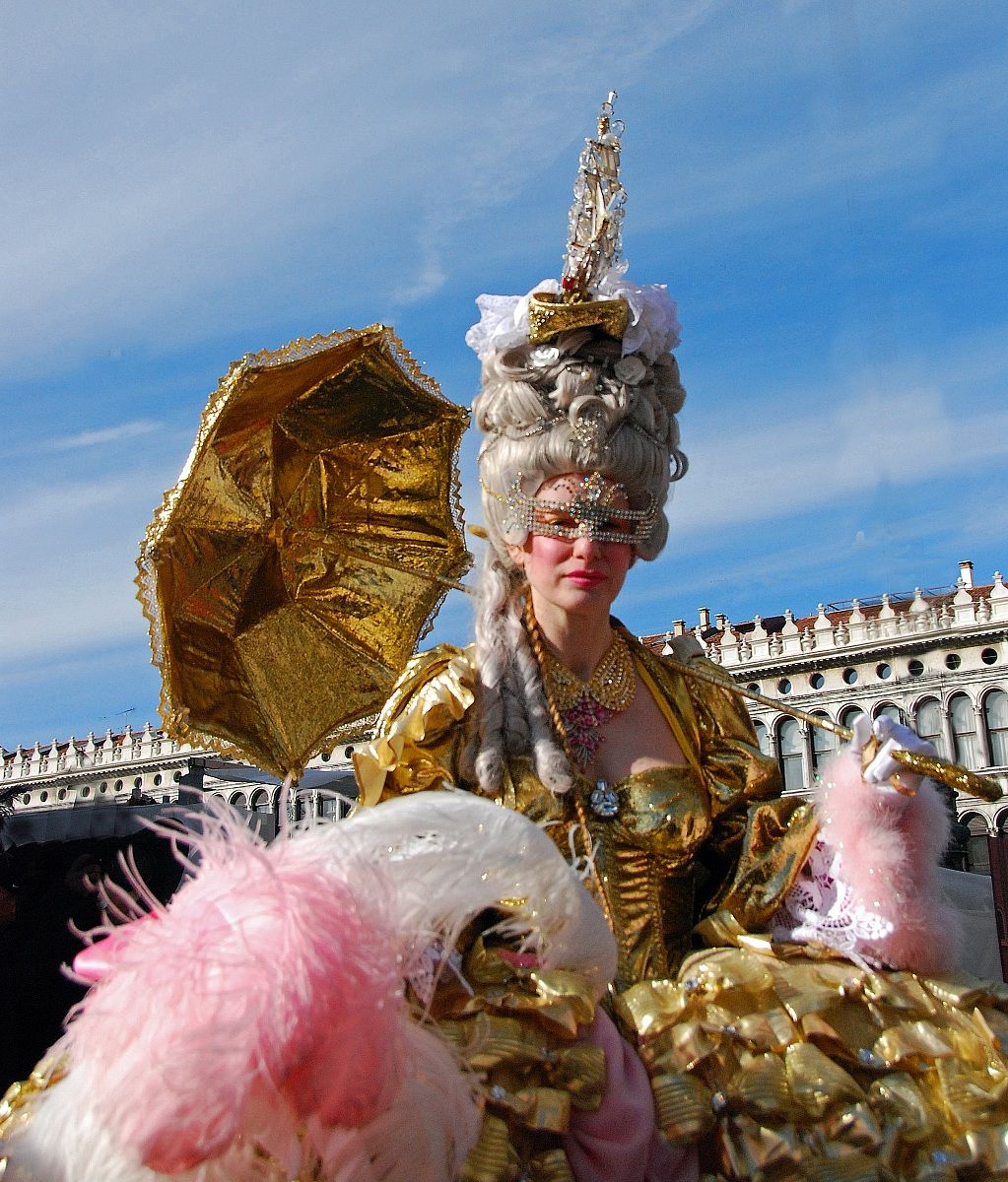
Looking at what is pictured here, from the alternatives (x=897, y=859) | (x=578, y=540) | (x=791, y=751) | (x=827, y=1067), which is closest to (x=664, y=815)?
(x=897, y=859)

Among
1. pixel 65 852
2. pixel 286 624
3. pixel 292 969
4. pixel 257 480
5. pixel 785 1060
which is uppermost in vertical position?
pixel 257 480

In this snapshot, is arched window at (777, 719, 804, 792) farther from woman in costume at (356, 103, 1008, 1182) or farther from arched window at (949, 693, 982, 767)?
woman in costume at (356, 103, 1008, 1182)

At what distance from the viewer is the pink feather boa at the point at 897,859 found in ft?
9.02

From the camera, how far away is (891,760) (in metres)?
2.78

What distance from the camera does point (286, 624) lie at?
379 cm

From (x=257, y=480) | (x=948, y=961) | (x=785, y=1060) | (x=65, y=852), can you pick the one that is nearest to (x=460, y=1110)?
(x=785, y=1060)

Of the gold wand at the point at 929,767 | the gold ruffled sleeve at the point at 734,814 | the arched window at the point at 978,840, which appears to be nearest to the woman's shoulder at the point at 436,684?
the gold ruffled sleeve at the point at 734,814

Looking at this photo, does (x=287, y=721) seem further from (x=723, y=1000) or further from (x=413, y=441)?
(x=723, y=1000)

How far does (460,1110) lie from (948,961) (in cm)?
121

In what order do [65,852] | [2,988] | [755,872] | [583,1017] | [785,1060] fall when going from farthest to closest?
[65,852]
[2,988]
[755,872]
[785,1060]
[583,1017]

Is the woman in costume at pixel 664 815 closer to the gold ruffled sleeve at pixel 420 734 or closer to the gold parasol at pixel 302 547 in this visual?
the gold ruffled sleeve at pixel 420 734

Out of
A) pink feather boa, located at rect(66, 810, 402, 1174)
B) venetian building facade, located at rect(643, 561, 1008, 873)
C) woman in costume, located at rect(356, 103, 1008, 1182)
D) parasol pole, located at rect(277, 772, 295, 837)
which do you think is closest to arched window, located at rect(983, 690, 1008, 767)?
venetian building facade, located at rect(643, 561, 1008, 873)

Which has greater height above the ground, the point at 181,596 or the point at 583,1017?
the point at 181,596

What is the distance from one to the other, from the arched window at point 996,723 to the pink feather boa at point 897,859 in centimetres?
3697
